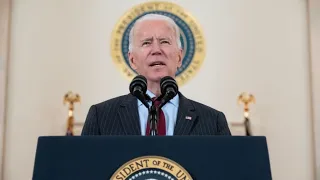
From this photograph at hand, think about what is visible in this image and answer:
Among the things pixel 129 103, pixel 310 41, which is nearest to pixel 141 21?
pixel 129 103

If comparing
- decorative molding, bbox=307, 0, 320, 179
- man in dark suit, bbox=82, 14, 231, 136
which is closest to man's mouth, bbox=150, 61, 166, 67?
man in dark suit, bbox=82, 14, 231, 136

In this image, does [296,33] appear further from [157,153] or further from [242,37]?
[157,153]

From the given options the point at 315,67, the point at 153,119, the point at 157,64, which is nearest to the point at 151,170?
the point at 153,119

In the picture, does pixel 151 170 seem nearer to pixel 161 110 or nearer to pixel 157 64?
pixel 161 110

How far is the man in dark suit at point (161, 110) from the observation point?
5.80ft

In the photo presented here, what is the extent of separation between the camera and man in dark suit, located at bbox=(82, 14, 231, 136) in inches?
69.6

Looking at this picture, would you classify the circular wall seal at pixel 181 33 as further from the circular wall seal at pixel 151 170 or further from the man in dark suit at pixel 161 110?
the circular wall seal at pixel 151 170

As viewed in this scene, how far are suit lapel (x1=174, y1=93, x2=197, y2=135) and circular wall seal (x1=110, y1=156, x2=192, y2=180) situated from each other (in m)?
0.55

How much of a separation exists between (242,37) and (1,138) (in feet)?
8.49

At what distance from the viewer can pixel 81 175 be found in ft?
3.92

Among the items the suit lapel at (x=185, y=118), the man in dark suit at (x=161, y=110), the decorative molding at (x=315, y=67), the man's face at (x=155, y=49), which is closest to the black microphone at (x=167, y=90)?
the man in dark suit at (x=161, y=110)

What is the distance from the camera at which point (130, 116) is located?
178 cm

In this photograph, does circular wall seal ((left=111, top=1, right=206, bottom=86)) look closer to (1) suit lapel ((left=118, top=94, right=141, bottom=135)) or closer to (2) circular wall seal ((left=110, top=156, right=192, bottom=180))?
(1) suit lapel ((left=118, top=94, right=141, bottom=135))

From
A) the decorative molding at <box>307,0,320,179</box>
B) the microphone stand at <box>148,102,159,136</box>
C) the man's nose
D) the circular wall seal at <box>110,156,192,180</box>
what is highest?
the decorative molding at <box>307,0,320,179</box>
